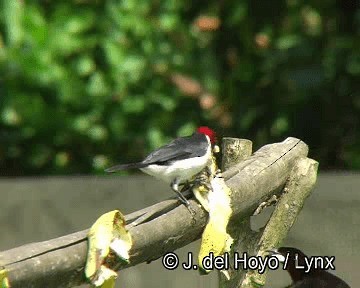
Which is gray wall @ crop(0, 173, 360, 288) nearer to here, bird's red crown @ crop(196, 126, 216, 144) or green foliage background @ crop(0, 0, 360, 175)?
green foliage background @ crop(0, 0, 360, 175)

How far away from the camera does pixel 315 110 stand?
15.2 ft

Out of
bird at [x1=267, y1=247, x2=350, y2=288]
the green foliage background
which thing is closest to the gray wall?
the green foliage background

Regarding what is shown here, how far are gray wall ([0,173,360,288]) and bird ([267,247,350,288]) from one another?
4.39 ft

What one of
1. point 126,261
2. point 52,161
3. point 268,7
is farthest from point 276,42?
point 126,261

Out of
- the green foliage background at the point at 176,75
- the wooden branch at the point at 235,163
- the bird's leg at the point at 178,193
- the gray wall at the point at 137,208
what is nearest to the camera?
the bird's leg at the point at 178,193

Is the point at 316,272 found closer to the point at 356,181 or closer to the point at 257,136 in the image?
the point at 356,181

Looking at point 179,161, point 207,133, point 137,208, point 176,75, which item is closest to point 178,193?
point 179,161

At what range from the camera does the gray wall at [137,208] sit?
13.1 ft

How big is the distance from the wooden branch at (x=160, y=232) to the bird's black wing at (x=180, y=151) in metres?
0.13

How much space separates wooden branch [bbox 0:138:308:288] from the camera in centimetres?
156

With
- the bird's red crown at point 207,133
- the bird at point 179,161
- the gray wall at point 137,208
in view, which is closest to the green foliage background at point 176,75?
the gray wall at point 137,208

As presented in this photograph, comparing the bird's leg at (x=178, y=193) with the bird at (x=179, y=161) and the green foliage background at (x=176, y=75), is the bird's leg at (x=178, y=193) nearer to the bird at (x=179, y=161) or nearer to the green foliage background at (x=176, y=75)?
the bird at (x=179, y=161)

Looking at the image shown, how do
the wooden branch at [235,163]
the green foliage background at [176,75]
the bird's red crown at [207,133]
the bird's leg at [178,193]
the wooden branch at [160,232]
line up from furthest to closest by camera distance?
1. the green foliage background at [176,75]
2. the bird's red crown at [207,133]
3. the wooden branch at [235,163]
4. the bird's leg at [178,193]
5. the wooden branch at [160,232]

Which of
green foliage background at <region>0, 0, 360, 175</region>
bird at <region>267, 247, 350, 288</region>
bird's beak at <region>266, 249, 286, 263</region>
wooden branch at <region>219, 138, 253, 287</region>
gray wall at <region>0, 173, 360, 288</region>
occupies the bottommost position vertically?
gray wall at <region>0, 173, 360, 288</region>
